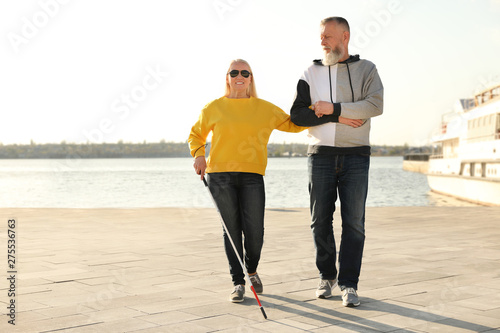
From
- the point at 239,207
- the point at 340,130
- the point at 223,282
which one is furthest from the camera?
the point at 223,282

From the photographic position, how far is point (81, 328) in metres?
4.09

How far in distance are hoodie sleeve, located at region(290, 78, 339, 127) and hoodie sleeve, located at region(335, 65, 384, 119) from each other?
0.12m

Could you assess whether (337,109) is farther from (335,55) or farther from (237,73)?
(237,73)

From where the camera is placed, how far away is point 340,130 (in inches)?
192

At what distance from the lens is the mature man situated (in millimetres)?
4844

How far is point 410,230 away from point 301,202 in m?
Result: 27.6

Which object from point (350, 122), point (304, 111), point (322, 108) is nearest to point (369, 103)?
point (350, 122)

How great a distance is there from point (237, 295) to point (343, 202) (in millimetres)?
1070

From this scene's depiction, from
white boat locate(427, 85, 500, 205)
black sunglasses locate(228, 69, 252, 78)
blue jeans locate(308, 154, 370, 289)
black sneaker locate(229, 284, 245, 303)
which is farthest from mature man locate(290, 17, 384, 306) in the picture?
white boat locate(427, 85, 500, 205)

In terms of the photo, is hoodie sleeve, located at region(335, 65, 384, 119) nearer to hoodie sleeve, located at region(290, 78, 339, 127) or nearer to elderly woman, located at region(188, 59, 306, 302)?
hoodie sleeve, located at region(290, 78, 339, 127)

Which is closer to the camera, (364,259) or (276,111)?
(276,111)

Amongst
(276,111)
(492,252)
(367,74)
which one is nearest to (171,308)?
(276,111)

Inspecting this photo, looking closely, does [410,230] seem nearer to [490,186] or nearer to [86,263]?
[86,263]

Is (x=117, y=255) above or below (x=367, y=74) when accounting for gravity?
below
